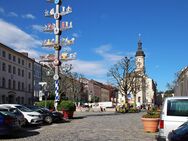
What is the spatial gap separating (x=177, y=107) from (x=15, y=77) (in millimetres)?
78024

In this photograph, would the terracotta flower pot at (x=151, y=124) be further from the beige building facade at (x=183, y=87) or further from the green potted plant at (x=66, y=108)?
the beige building facade at (x=183, y=87)

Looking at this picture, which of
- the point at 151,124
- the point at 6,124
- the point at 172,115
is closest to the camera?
the point at 172,115

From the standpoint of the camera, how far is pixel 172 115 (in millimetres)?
12297

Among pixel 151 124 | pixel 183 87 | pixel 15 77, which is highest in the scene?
pixel 15 77

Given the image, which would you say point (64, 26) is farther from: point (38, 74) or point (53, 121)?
point (38, 74)

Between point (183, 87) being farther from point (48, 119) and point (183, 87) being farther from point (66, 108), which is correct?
point (48, 119)

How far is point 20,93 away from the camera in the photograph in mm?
91312

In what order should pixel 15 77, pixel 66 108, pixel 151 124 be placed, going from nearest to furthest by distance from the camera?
1. pixel 151 124
2. pixel 66 108
3. pixel 15 77

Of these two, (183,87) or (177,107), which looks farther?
(183,87)

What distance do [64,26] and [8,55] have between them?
4502 cm

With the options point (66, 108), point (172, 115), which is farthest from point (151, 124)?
point (66, 108)

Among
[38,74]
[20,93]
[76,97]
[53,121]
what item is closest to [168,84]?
[76,97]

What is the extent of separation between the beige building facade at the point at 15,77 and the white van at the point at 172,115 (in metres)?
69.4

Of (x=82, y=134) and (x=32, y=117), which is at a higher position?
(x=32, y=117)
